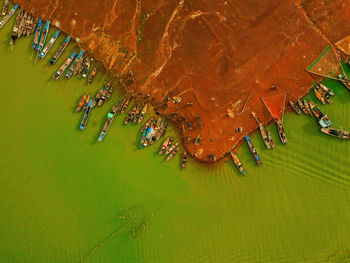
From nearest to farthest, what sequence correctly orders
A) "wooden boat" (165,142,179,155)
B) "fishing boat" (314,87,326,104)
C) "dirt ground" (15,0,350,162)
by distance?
"dirt ground" (15,0,350,162) → "fishing boat" (314,87,326,104) → "wooden boat" (165,142,179,155)

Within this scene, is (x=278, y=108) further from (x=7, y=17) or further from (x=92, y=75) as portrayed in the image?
(x=7, y=17)

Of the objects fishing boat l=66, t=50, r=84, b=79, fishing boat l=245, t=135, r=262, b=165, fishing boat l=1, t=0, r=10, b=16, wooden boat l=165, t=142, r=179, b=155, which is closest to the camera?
fishing boat l=245, t=135, r=262, b=165

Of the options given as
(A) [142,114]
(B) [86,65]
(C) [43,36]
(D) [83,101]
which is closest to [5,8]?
(C) [43,36]

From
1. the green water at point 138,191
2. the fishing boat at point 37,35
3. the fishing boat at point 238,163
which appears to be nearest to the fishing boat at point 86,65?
the green water at point 138,191

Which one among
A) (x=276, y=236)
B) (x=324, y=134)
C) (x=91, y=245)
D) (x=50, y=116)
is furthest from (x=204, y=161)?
(x=50, y=116)

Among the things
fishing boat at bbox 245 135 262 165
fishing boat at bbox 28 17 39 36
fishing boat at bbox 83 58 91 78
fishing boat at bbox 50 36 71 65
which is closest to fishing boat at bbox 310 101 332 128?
fishing boat at bbox 245 135 262 165

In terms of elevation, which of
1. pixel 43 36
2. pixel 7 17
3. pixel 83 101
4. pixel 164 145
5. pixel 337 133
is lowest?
pixel 164 145

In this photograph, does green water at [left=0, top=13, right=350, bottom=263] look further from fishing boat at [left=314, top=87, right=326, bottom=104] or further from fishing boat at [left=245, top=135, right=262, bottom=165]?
fishing boat at [left=314, top=87, right=326, bottom=104]
